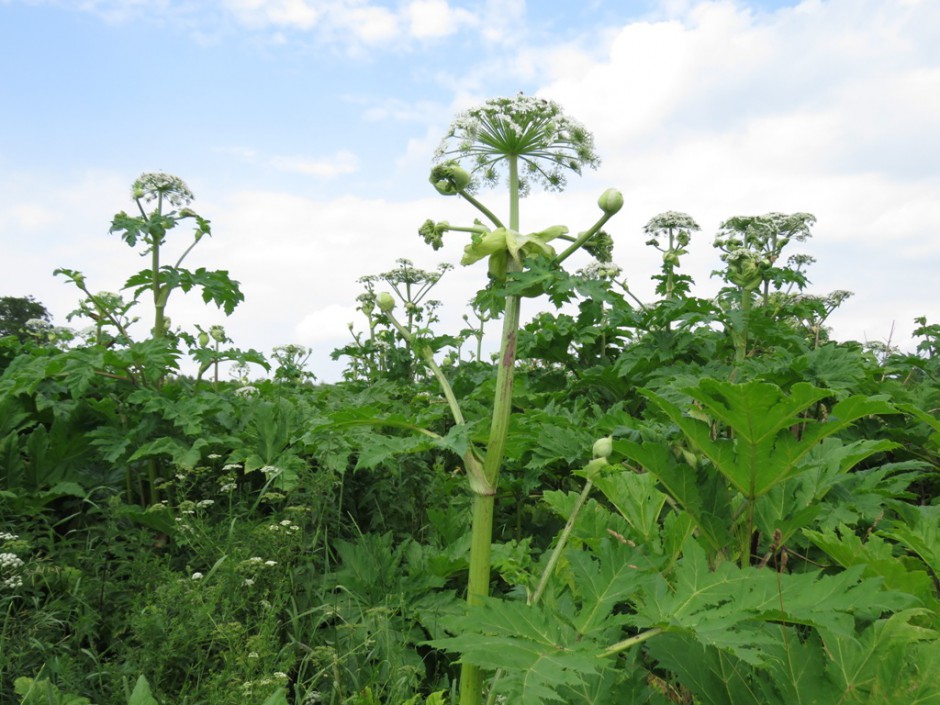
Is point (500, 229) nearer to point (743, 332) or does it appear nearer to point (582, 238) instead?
point (582, 238)

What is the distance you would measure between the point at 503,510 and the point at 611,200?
271cm

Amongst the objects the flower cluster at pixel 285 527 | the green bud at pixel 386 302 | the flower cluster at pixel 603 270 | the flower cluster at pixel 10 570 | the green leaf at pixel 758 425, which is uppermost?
the flower cluster at pixel 603 270

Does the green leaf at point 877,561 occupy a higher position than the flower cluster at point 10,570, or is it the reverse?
the green leaf at point 877,561

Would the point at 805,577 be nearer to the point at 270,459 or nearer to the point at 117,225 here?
the point at 270,459

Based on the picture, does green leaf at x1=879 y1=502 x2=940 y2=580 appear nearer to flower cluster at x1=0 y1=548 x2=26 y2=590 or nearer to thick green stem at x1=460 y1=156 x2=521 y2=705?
thick green stem at x1=460 y1=156 x2=521 y2=705

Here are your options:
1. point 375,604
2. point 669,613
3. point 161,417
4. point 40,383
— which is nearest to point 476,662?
point 669,613

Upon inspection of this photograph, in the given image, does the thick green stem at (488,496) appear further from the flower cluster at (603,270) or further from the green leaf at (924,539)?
the flower cluster at (603,270)

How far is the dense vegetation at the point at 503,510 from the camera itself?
1.70 m

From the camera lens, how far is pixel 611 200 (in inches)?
75.1

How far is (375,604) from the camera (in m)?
3.50

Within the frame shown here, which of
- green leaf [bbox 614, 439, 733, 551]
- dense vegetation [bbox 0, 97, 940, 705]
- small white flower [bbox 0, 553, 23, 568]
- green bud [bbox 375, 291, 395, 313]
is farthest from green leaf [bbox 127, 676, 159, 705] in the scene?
green leaf [bbox 614, 439, 733, 551]

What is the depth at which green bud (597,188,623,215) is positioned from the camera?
1.91 m

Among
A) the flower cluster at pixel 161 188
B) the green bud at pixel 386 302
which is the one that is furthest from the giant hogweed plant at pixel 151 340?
the green bud at pixel 386 302

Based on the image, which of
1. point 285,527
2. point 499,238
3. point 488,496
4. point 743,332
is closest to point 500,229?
point 499,238
